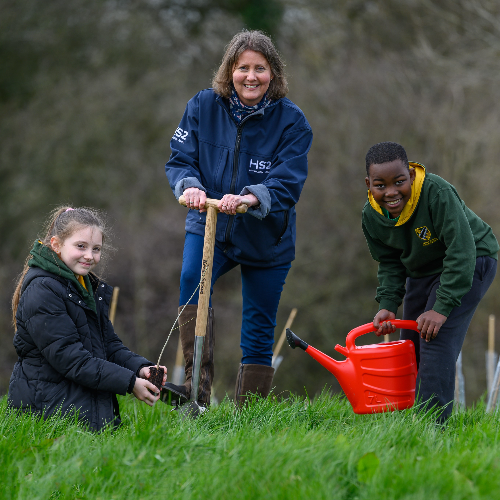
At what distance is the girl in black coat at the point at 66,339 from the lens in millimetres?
3271

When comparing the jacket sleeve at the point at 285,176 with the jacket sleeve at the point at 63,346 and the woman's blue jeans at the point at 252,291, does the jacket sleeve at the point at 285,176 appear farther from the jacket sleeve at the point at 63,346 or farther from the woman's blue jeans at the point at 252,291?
the jacket sleeve at the point at 63,346

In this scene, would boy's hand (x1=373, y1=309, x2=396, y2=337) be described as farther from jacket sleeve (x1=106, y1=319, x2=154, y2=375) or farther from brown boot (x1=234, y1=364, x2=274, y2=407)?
jacket sleeve (x1=106, y1=319, x2=154, y2=375)

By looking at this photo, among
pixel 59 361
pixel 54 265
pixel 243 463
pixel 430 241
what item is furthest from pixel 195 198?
pixel 243 463

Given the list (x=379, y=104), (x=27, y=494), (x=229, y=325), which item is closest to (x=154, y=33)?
(x=379, y=104)

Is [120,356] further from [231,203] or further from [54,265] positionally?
[231,203]

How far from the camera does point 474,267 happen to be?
11.5 ft

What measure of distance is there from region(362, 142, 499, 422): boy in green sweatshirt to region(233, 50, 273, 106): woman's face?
2.43ft

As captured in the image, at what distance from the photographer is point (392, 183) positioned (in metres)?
3.52

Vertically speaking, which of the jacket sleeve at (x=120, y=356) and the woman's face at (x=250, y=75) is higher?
the woman's face at (x=250, y=75)

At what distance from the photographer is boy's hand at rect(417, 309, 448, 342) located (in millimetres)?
3469

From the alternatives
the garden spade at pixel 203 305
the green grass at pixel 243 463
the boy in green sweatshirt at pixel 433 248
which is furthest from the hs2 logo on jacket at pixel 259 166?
the green grass at pixel 243 463

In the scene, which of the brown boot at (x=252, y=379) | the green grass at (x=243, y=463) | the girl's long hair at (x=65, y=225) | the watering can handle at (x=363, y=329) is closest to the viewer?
the green grass at (x=243, y=463)

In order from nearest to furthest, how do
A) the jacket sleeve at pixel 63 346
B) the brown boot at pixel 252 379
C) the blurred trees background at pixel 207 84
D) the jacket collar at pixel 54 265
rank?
the jacket sleeve at pixel 63 346 < the jacket collar at pixel 54 265 < the brown boot at pixel 252 379 < the blurred trees background at pixel 207 84

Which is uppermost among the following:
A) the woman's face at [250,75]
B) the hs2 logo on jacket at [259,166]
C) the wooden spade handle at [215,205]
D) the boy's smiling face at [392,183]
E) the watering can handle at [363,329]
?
the woman's face at [250,75]
